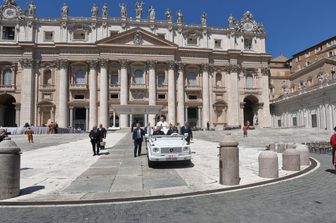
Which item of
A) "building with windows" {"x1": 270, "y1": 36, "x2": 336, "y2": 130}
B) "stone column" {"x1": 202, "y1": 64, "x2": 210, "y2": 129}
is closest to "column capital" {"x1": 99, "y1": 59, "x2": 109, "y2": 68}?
"stone column" {"x1": 202, "y1": 64, "x2": 210, "y2": 129}

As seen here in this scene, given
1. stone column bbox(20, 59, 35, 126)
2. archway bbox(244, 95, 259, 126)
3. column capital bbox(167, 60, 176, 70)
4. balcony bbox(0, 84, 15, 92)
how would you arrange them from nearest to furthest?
stone column bbox(20, 59, 35, 126) → balcony bbox(0, 84, 15, 92) → column capital bbox(167, 60, 176, 70) → archway bbox(244, 95, 259, 126)

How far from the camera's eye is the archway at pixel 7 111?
2197 inches

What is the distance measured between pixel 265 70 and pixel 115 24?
31.8 m

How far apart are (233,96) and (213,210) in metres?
54.9

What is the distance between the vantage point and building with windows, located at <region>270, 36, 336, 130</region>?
43.6 m

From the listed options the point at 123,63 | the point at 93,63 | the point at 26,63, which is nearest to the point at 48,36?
the point at 26,63

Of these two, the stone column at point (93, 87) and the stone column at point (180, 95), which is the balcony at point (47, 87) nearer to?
the stone column at point (93, 87)

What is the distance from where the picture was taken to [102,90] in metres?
54.7

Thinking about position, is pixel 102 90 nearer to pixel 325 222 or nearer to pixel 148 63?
pixel 148 63

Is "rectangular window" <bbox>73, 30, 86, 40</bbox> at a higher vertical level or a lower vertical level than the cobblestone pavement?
higher

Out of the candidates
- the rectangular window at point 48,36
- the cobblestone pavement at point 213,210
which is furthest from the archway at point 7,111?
the cobblestone pavement at point 213,210

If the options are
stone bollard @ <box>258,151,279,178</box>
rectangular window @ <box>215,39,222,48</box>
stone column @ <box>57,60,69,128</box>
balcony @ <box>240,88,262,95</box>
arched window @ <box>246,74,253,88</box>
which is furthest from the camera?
arched window @ <box>246,74,253,88</box>

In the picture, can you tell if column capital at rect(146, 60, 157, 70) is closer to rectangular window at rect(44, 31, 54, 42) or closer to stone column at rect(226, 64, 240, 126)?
stone column at rect(226, 64, 240, 126)

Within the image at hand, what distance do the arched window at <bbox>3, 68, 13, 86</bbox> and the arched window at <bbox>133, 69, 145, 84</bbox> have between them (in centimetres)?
2239
